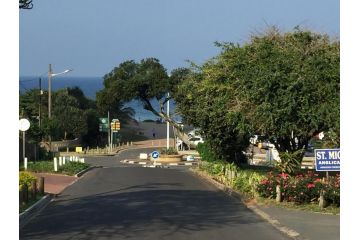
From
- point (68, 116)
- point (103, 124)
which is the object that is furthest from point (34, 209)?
point (103, 124)

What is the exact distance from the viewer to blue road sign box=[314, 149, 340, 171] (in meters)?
15.2

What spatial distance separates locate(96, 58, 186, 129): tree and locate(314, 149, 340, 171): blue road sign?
131ft

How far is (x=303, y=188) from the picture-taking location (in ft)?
57.4

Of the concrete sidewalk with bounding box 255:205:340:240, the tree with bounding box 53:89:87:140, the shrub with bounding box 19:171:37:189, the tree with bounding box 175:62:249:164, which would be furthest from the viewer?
the tree with bounding box 53:89:87:140

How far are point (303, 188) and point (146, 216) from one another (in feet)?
14.3

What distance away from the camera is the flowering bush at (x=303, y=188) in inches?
666

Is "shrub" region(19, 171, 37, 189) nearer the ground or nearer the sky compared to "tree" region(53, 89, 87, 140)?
nearer the ground

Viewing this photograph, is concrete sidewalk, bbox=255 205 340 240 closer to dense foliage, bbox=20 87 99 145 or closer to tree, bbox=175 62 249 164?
tree, bbox=175 62 249 164

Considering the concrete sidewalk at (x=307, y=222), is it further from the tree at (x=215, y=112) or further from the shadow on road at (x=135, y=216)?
the tree at (x=215, y=112)

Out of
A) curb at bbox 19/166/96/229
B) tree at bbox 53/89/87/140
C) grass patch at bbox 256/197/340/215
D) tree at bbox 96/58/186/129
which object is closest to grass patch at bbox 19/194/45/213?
curb at bbox 19/166/96/229

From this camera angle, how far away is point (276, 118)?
779 inches

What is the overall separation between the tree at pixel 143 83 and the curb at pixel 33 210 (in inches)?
1376

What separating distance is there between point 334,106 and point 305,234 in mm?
7655
